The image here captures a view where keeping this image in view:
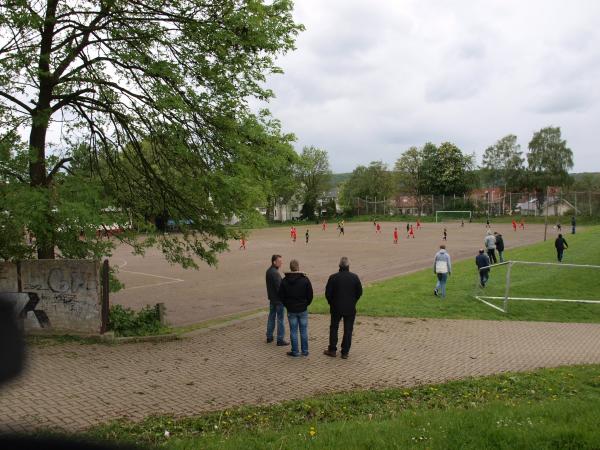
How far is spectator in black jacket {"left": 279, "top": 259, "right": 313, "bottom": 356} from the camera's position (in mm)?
9484

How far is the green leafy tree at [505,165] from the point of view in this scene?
90750 millimetres

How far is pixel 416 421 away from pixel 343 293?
3.91 metres

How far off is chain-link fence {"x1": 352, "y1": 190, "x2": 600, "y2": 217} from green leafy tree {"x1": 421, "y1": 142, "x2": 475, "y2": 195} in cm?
285

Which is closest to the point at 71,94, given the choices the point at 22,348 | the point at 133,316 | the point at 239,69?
the point at 239,69

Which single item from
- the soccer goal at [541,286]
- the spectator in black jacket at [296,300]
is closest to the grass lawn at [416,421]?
the spectator in black jacket at [296,300]

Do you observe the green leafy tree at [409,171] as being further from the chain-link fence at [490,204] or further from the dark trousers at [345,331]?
the dark trousers at [345,331]

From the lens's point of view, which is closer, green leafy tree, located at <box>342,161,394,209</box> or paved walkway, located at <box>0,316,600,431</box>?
paved walkway, located at <box>0,316,600,431</box>

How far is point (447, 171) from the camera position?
9644 cm

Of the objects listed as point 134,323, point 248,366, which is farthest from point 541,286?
point 134,323

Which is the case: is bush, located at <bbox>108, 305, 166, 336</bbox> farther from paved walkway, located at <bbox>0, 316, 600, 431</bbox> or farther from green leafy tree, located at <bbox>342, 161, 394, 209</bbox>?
green leafy tree, located at <bbox>342, 161, 394, 209</bbox>

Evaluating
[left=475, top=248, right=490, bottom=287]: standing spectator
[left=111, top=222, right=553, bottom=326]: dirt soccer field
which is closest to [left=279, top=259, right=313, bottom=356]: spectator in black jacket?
[left=111, top=222, right=553, bottom=326]: dirt soccer field

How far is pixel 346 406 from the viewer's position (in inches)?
263

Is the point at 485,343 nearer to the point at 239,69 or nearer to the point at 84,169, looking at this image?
the point at 239,69

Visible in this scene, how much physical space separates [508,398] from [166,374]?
5139 millimetres
